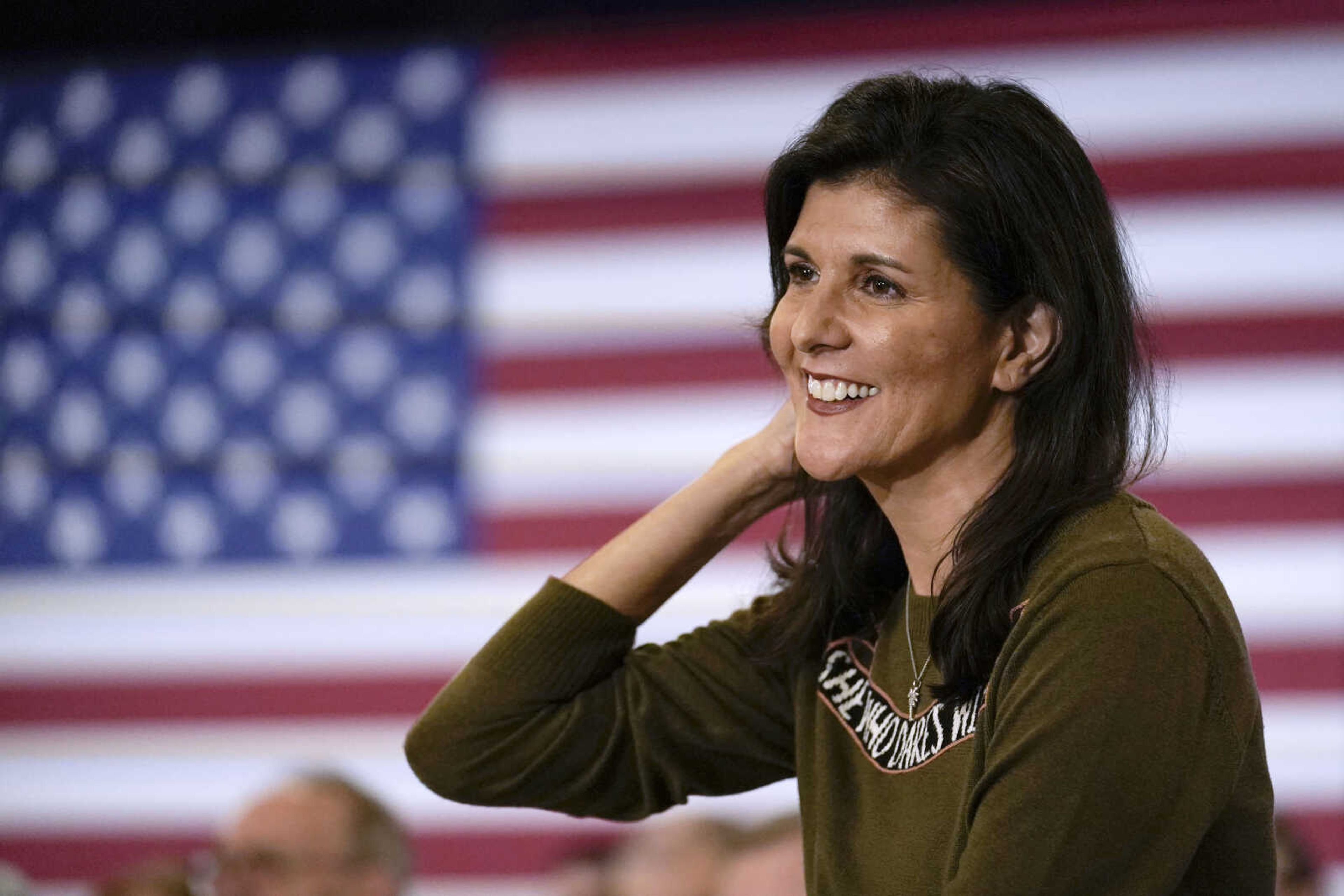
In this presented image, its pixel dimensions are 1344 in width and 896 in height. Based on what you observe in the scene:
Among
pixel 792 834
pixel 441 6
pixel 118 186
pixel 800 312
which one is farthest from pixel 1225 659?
pixel 118 186

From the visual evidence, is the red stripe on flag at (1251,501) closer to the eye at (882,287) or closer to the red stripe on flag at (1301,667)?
the red stripe on flag at (1301,667)

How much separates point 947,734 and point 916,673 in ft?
0.37

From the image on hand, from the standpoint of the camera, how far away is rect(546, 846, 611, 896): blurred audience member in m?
4.32

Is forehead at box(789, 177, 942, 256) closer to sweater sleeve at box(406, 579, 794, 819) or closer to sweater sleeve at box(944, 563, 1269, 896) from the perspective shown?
sweater sleeve at box(944, 563, 1269, 896)

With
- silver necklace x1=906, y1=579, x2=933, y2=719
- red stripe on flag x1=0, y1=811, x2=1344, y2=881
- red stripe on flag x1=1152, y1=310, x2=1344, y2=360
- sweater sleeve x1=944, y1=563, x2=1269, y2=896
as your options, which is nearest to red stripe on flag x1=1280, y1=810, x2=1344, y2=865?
red stripe on flag x1=0, y1=811, x2=1344, y2=881

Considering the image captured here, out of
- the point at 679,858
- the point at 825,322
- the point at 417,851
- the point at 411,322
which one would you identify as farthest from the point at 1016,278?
the point at 417,851

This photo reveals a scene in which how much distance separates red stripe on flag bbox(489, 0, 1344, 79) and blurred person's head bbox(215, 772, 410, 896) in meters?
2.51

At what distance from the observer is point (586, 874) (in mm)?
4359

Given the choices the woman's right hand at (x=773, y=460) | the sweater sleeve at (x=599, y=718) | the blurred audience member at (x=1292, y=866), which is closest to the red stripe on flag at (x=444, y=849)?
the blurred audience member at (x=1292, y=866)

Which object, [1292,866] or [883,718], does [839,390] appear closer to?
[883,718]

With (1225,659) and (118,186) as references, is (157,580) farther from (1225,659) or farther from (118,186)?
(1225,659)

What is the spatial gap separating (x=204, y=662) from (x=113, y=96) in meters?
1.76

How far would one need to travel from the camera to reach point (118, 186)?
16.4 ft

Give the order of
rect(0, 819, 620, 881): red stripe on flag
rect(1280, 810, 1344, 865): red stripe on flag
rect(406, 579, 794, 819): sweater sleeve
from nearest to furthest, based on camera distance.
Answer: rect(406, 579, 794, 819): sweater sleeve → rect(1280, 810, 1344, 865): red stripe on flag → rect(0, 819, 620, 881): red stripe on flag
